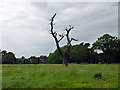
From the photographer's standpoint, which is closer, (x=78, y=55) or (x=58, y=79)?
(x=58, y=79)

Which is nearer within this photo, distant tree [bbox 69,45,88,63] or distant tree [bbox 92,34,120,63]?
distant tree [bbox 92,34,120,63]

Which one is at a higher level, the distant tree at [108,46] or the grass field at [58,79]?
the distant tree at [108,46]

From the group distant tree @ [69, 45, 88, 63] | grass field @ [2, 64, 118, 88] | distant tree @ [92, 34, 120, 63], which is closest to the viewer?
grass field @ [2, 64, 118, 88]

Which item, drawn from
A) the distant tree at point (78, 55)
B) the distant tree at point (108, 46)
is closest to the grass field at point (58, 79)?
the distant tree at point (108, 46)

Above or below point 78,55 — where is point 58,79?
below

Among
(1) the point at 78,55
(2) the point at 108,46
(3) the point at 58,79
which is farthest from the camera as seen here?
(1) the point at 78,55

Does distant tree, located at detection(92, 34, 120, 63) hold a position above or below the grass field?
above

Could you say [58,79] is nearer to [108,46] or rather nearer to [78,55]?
[108,46]

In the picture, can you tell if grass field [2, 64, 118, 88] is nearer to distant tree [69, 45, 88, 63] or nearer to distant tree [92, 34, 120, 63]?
distant tree [92, 34, 120, 63]

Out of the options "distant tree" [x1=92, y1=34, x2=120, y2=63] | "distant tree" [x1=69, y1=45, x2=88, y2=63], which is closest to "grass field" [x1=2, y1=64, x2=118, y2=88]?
"distant tree" [x1=92, y1=34, x2=120, y2=63]

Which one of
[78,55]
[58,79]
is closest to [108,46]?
[78,55]

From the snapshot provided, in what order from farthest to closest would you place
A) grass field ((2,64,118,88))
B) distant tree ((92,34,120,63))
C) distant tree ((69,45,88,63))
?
distant tree ((69,45,88,63)) < distant tree ((92,34,120,63)) < grass field ((2,64,118,88))

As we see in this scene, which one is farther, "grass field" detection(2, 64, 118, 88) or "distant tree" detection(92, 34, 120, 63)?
"distant tree" detection(92, 34, 120, 63)

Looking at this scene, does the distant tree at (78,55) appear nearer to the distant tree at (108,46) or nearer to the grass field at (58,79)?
the distant tree at (108,46)
